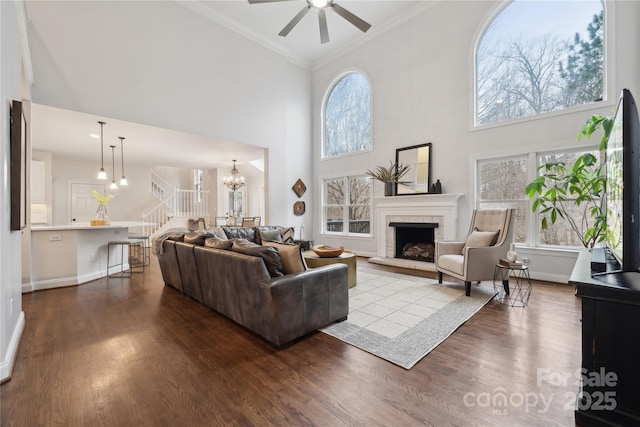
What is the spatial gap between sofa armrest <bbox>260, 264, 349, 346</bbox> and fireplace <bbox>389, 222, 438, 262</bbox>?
3.32 meters

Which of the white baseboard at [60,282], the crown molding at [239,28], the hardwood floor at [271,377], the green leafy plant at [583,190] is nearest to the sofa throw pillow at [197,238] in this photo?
the hardwood floor at [271,377]

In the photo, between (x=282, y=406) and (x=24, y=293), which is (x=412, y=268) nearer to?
(x=282, y=406)

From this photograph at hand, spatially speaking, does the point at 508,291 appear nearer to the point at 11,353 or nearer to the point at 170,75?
the point at 11,353

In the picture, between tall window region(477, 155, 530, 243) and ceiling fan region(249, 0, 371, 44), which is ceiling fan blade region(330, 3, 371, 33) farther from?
tall window region(477, 155, 530, 243)

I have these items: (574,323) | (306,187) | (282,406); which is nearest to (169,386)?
(282,406)

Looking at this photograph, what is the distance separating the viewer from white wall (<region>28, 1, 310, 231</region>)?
4035 mm

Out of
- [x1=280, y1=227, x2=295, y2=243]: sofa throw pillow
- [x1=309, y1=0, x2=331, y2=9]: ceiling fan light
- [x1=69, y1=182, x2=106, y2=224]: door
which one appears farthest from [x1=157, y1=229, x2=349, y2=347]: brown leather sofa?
[x1=69, y1=182, x2=106, y2=224]: door

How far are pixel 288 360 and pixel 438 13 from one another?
653 cm

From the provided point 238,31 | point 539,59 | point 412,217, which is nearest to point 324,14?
point 238,31

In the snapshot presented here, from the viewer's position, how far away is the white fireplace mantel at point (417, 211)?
5.04 m

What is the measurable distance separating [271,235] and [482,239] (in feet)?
11.3

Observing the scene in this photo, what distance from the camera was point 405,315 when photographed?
2.90 m

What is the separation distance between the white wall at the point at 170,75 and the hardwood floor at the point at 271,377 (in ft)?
11.3

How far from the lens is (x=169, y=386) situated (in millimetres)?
1786
